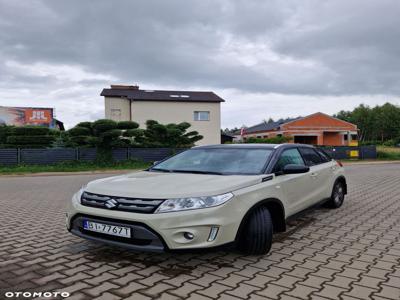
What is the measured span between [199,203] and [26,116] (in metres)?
44.6

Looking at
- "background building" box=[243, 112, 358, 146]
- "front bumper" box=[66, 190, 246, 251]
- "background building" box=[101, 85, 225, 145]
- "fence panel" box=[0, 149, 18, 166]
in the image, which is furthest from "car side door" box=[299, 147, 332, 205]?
"background building" box=[243, 112, 358, 146]

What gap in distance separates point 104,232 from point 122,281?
1.75 feet

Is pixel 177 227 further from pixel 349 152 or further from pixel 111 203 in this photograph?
pixel 349 152

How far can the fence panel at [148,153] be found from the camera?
21203mm

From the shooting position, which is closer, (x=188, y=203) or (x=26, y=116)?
(x=188, y=203)

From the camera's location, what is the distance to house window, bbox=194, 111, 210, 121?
31.5 m

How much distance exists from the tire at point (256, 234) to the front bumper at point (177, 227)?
309 millimetres

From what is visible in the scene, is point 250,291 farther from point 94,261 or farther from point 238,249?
point 94,261

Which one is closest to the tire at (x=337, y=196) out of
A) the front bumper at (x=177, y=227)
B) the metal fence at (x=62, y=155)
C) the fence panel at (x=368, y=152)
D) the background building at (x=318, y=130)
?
the front bumper at (x=177, y=227)

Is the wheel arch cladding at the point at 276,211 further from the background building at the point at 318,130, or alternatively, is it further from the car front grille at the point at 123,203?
the background building at the point at 318,130

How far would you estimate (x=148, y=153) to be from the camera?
2152 centimetres

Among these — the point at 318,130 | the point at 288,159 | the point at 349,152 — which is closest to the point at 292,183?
the point at 288,159

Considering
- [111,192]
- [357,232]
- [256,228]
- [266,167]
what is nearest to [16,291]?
[111,192]

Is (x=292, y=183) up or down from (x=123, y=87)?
down
